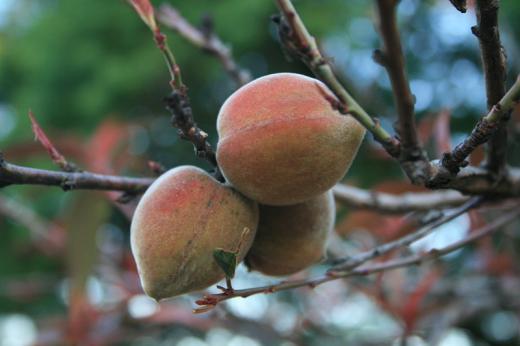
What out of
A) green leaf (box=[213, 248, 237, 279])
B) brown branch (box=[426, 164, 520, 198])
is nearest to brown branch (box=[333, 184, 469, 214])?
brown branch (box=[426, 164, 520, 198])

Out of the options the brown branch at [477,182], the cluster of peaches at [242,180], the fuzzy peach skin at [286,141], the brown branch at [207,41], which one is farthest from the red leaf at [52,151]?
the brown branch at [207,41]

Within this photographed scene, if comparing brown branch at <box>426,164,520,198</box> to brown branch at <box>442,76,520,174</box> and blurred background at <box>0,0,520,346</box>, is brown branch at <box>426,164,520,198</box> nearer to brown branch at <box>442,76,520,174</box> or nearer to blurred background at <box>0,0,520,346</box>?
brown branch at <box>442,76,520,174</box>

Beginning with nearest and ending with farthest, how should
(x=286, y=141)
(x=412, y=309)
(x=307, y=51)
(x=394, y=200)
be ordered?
(x=307, y=51), (x=286, y=141), (x=394, y=200), (x=412, y=309)

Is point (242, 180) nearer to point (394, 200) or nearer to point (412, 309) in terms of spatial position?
point (394, 200)

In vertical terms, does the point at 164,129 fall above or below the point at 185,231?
below

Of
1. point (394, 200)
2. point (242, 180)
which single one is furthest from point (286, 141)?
point (394, 200)

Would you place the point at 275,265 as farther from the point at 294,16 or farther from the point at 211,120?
the point at 211,120
